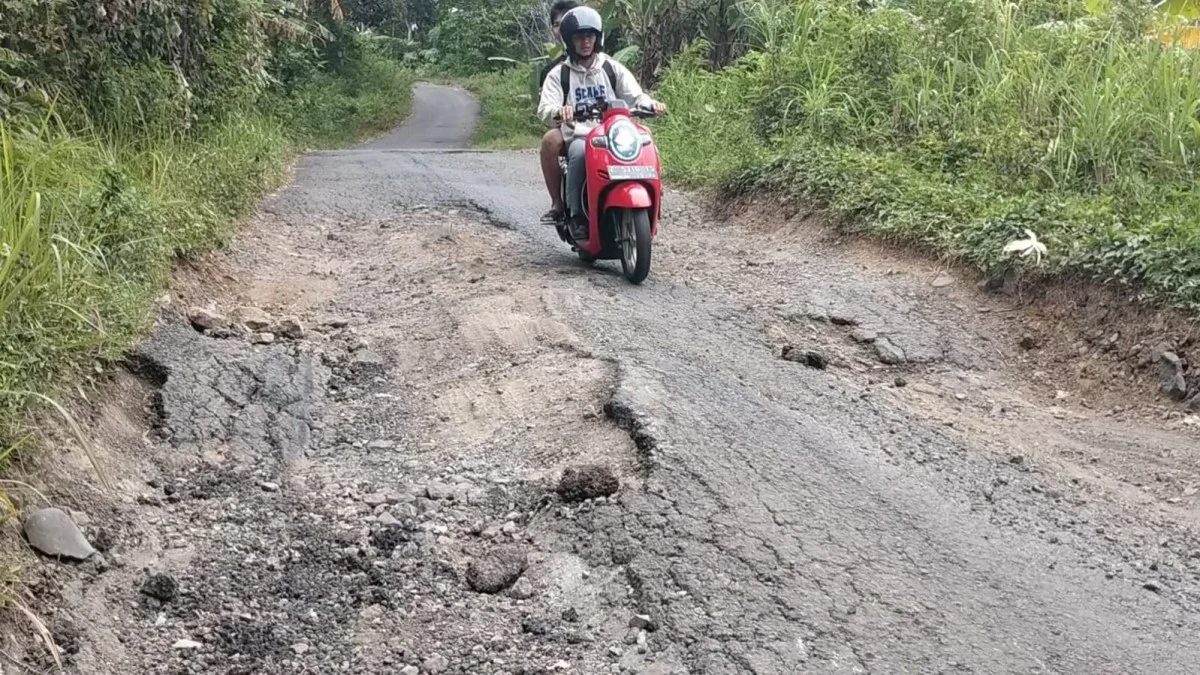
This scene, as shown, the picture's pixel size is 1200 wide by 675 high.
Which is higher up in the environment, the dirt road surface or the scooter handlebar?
the scooter handlebar

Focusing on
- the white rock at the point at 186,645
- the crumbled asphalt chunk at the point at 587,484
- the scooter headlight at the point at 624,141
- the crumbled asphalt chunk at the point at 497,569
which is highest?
the scooter headlight at the point at 624,141

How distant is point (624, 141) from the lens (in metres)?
5.82

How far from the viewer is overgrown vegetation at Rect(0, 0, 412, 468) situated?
12.3 feet

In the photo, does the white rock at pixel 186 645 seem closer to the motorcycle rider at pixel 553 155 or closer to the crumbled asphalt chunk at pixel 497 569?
the crumbled asphalt chunk at pixel 497 569

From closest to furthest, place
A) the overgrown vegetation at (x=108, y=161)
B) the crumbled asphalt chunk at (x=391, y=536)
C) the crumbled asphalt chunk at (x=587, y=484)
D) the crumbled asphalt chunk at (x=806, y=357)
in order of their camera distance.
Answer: the crumbled asphalt chunk at (x=391, y=536) → the crumbled asphalt chunk at (x=587, y=484) → the overgrown vegetation at (x=108, y=161) → the crumbled asphalt chunk at (x=806, y=357)

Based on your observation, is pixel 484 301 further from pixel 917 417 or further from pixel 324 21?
pixel 324 21

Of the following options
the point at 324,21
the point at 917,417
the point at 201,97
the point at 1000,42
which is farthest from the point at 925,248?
the point at 324,21

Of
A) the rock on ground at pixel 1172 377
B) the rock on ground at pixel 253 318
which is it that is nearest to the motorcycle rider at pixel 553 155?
the rock on ground at pixel 253 318

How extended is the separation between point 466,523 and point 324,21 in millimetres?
23881

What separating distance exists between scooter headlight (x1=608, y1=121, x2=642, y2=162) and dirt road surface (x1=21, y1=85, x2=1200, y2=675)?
71cm

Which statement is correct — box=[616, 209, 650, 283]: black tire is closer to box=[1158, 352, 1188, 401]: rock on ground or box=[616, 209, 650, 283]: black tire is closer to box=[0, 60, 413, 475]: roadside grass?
box=[0, 60, 413, 475]: roadside grass

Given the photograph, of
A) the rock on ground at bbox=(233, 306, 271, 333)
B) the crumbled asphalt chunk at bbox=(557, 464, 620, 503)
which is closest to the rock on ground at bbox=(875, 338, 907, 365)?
the crumbled asphalt chunk at bbox=(557, 464, 620, 503)

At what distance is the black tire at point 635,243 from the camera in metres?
5.80

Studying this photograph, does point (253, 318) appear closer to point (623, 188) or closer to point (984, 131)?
point (623, 188)
